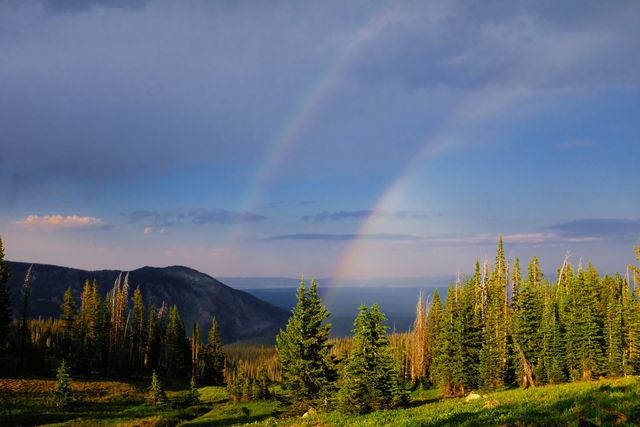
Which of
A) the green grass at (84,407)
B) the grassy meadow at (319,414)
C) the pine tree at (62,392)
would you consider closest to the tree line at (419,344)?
the grassy meadow at (319,414)

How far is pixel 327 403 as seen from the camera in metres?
36.5

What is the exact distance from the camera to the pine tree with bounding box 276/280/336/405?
121 feet

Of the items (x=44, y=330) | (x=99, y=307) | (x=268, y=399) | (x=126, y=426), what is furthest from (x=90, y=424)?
(x=44, y=330)

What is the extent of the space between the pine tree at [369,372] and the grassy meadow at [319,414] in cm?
202

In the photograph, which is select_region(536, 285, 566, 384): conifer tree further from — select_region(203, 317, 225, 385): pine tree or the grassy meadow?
select_region(203, 317, 225, 385): pine tree

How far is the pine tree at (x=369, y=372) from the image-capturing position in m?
32.0

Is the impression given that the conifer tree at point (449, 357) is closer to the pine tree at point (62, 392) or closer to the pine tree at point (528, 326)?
the pine tree at point (528, 326)

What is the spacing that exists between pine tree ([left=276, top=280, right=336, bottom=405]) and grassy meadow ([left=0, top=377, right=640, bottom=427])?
2707 millimetres

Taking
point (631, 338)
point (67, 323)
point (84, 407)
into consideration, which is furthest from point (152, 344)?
point (631, 338)

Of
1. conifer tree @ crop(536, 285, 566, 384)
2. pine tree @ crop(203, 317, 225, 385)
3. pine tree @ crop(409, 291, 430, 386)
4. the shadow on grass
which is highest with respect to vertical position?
the shadow on grass

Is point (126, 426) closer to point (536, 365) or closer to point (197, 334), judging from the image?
point (536, 365)

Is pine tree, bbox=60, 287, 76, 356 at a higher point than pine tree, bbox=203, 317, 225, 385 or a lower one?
higher

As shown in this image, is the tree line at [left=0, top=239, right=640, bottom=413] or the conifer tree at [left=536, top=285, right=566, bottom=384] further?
the conifer tree at [left=536, top=285, right=566, bottom=384]

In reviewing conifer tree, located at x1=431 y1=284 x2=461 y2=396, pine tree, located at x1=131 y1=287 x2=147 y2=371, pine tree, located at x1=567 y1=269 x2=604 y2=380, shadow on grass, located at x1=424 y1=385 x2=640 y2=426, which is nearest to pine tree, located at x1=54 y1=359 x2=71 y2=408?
shadow on grass, located at x1=424 y1=385 x2=640 y2=426
